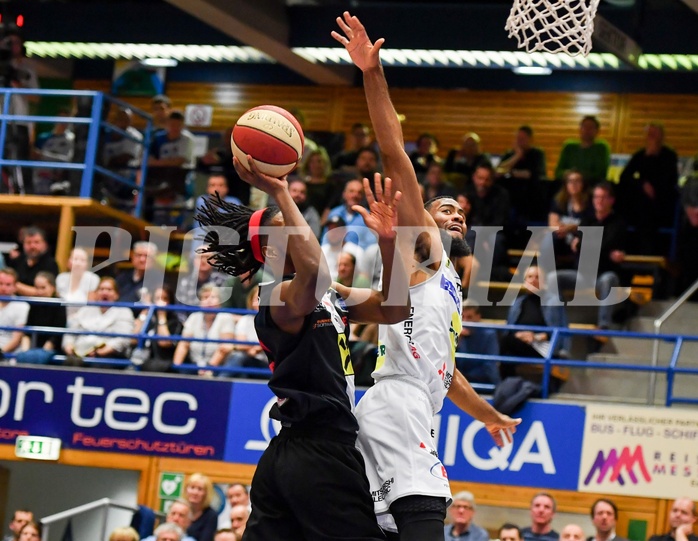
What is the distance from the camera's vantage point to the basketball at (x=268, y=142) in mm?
5230

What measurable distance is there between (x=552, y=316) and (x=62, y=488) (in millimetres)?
6152

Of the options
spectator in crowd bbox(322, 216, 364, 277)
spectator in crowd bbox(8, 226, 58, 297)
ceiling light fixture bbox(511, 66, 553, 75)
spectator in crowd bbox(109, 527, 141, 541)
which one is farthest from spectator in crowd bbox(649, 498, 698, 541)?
ceiling light fixture bbox(511, 66, 553, 75)

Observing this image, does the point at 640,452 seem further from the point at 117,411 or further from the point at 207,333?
the point at 117,411

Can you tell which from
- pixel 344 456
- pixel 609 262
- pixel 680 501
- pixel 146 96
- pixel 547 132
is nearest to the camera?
pixel 344 456

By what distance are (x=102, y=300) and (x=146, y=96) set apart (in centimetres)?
680

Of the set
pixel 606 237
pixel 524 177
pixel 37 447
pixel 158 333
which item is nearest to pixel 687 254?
pixel 606 237

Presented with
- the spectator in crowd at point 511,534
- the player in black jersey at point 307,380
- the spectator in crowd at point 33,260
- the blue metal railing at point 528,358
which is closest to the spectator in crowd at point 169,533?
the blue metal railing at point 528,358

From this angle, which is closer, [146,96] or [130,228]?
[130,228]

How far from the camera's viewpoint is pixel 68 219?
13508mm

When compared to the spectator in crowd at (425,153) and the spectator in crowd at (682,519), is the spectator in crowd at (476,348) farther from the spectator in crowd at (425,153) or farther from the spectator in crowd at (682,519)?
the spectator in crowd at (425,153)

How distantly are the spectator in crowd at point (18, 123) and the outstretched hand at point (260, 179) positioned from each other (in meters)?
9.54

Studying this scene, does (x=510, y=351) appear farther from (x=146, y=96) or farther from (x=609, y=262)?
(x=146, y=96)

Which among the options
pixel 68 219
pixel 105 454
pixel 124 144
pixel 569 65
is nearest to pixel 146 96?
pixel 124 144

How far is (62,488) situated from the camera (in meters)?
13.9
